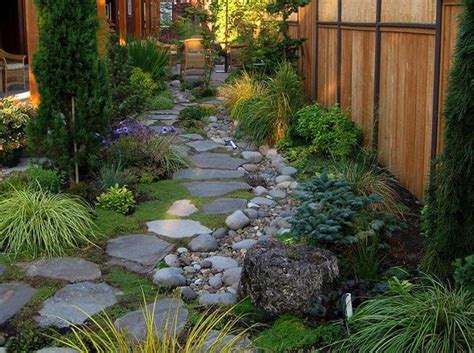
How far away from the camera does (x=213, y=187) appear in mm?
6676

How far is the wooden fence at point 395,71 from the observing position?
517 centimetres

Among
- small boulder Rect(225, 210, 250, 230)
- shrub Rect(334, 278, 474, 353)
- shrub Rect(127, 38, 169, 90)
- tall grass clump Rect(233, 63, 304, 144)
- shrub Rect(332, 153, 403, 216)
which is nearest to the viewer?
shrub Rect(334, 278, 474, 353)

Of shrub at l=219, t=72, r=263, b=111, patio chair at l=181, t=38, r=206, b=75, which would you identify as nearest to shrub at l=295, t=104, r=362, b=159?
shrub at l=219, t=72, r=263, b=111

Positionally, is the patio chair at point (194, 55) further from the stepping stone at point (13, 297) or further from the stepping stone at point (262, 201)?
the stepping stone at point (13, 297)

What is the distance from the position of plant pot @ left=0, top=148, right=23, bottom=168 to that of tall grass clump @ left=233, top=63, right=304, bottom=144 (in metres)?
2.86

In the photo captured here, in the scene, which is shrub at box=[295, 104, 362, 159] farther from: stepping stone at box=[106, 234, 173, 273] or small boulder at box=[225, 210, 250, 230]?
stepping stone at box=[106, 234, 173, 273]

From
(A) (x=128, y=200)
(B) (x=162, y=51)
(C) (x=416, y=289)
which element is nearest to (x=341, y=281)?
(C) (x=416, y=289)

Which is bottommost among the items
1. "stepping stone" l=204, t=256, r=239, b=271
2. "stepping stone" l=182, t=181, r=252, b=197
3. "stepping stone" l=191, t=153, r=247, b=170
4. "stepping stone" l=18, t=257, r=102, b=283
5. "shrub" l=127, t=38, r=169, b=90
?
"stepping stone" l=204, t=256, r=239, b=271

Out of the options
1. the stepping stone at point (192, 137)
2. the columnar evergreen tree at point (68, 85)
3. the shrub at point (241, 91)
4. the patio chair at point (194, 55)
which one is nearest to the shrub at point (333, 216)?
the columnar evergreen tree at point (68, 85)

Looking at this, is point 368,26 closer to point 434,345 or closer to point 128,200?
point 128,200

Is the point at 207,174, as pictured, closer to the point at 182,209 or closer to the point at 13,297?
the point at 182,209

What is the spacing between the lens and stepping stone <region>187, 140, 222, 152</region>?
329 inches

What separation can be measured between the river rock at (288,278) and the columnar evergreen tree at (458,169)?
594 mm

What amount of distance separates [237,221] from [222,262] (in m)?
0.81
